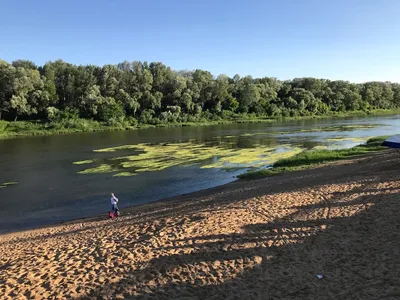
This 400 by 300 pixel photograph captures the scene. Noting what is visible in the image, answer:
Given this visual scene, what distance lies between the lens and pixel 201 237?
13414mm

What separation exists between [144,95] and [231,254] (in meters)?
108

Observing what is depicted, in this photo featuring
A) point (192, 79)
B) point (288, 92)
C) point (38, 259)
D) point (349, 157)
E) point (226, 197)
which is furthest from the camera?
point (288, 92)

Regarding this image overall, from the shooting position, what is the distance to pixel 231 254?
11.9 m

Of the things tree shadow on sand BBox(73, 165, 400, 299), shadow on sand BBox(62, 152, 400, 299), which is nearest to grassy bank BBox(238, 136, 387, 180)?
shadow on sand BBox(62, 152, 400, 299)

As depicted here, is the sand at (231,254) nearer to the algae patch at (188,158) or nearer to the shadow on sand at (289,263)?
the shadow on sand at (289,263)

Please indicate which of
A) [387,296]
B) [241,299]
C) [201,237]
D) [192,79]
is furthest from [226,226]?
[192,79]

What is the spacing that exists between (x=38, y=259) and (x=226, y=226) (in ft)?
23.8

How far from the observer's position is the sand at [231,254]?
1003 cm

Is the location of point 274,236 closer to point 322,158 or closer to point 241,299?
point 241,299

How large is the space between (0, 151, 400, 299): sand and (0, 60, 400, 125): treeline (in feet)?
283

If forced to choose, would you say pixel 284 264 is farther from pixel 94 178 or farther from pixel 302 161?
pixel 94 178

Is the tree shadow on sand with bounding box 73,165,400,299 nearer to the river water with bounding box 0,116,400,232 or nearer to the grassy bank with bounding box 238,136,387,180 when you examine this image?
the river water with bounding box 0,116,400,232

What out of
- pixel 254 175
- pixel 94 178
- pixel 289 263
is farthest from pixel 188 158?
pixel 289 263

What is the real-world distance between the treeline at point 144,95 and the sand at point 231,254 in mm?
86160
